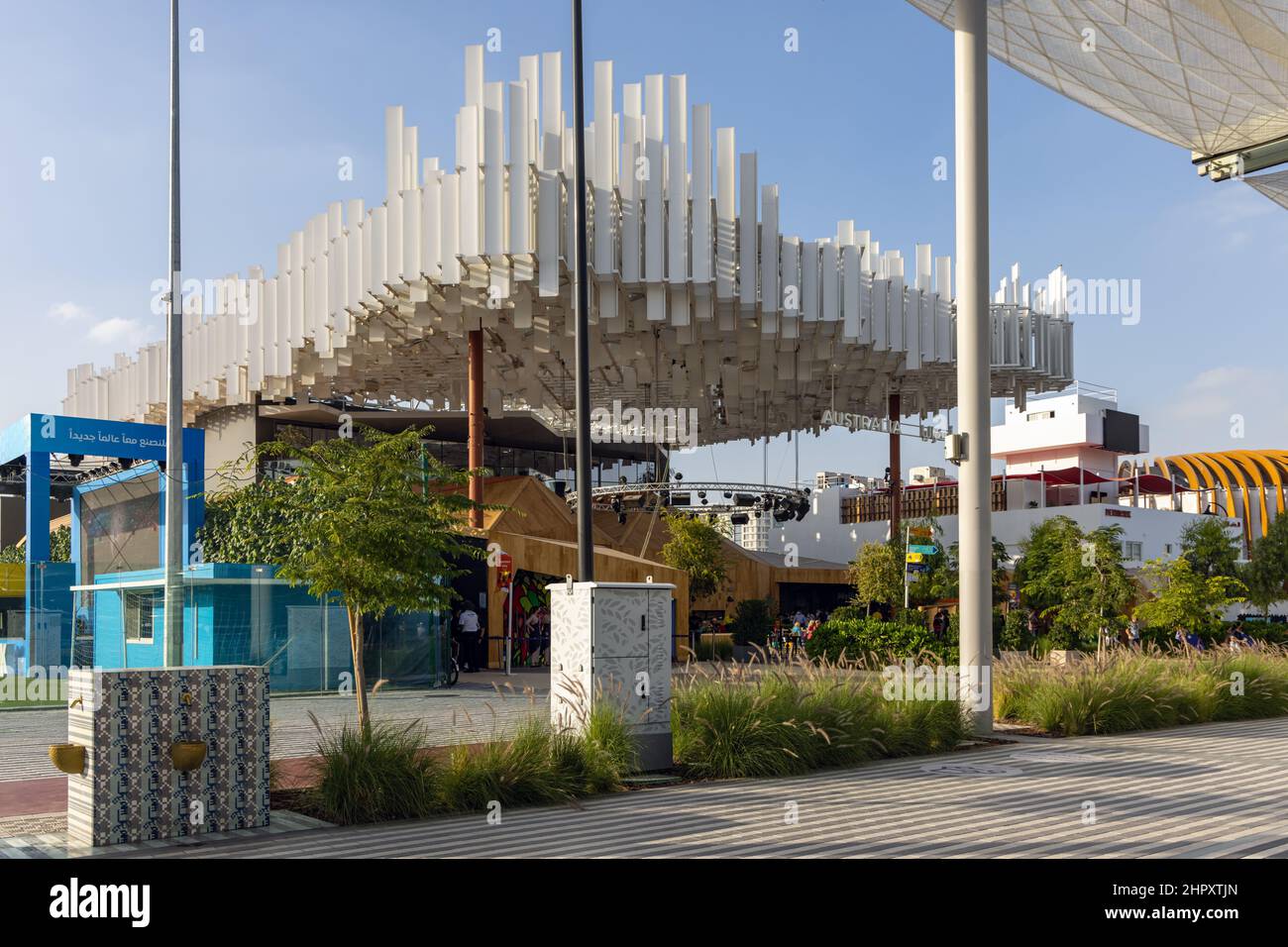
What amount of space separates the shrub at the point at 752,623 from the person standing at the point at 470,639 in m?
16.7

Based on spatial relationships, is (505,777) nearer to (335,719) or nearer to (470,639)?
(335,719)

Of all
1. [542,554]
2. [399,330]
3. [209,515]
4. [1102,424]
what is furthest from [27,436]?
[1102,424]

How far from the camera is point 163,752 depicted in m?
9.53

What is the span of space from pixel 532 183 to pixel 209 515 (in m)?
14.0

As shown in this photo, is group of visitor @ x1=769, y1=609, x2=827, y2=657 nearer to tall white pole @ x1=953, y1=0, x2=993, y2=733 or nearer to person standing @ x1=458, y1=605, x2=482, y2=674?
person standing @ x1=458, y1=605, x2=482, y2=674

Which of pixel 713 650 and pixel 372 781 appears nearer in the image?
pixel 372 781

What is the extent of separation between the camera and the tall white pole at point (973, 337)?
16422mm

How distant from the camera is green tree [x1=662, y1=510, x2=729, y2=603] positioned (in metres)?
45.6

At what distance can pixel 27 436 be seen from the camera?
30047 mm

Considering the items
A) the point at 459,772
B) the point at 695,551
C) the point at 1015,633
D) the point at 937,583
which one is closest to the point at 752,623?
the point at 695,551

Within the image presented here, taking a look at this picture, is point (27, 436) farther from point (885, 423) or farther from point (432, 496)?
point (885, 423)

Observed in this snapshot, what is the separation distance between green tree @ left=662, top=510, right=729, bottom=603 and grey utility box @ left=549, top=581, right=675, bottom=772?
3211 centimetres

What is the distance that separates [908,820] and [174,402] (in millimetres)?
16164

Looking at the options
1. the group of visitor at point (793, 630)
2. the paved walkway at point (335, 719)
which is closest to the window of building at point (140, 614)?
the paved walkway at point (335, 719)
